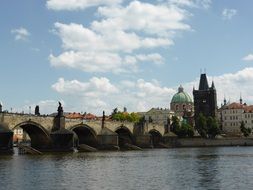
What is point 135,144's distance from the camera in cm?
11275

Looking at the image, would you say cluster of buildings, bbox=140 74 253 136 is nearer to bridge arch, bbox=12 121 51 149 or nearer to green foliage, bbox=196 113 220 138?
green foliage, bbox=196 113 220 138

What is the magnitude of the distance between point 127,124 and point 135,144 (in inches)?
253

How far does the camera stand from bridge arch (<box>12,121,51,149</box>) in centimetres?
7312

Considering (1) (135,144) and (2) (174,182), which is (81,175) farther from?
(1) (135,144)

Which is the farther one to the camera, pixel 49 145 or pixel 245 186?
pixel 49 145

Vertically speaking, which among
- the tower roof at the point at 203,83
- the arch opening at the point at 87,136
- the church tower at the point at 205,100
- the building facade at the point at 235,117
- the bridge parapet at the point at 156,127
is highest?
the tower roof at the point at 203,83

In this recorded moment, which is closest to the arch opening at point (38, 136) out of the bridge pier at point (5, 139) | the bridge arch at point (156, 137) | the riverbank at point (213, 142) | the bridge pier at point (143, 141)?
the bridge pier at point (5, 139)

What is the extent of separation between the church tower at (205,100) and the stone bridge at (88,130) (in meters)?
54.9

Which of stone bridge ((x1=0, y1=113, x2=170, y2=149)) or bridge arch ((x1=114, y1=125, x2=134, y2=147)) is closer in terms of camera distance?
stone bridge ((x1=0, y1=113, x2=170, y2=149))

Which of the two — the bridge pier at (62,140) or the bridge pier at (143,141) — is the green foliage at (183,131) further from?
the bridge pier at (62,140)

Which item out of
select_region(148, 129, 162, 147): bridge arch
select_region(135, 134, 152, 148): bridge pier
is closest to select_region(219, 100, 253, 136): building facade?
select_region(148, 129, 162, 147): bridge arch

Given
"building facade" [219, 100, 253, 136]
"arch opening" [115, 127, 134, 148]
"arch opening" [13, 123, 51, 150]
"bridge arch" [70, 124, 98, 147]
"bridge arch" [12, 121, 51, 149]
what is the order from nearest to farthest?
"bridge arch" [12, 121, 51, 149]
"arch opening" [13, 123, 51, 150]
"bridge arch" [70, 124, 98, 147]
"arch opening" [115, 127, 134, 148]
"building facade" [219, 100, 253, 136]

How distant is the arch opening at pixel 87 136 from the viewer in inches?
3519

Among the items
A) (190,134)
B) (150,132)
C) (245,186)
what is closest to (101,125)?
(150,132)
